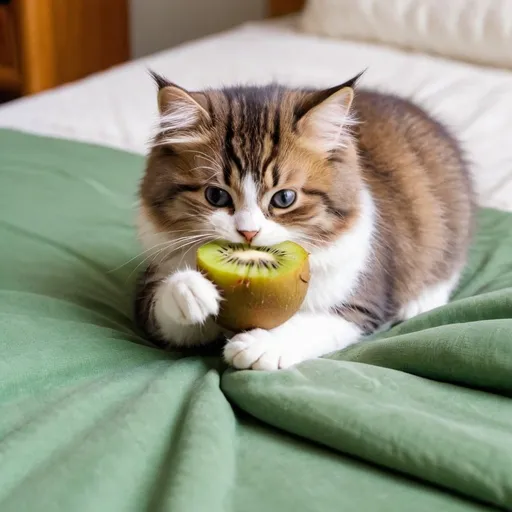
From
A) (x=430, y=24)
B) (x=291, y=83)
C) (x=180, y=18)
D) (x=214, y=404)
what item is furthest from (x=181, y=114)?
(x=180, y=18)

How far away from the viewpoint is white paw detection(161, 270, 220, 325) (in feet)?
3.43

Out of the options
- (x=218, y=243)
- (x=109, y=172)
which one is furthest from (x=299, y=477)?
(x=109, y=172)

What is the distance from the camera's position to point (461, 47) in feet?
8.46

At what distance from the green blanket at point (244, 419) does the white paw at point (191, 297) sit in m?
0.08

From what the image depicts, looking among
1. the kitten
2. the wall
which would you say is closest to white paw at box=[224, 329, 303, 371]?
the kitten

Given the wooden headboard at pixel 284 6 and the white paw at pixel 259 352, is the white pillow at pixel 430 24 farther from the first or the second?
the white paw at pixel 259 352

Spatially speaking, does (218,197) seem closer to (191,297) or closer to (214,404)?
(191,297)

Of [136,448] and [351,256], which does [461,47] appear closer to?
[351,256]

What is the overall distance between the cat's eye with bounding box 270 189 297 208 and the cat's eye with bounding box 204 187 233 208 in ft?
0.24

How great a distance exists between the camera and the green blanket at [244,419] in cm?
75

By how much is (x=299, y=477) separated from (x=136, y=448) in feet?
0.65

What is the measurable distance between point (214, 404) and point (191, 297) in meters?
0.19

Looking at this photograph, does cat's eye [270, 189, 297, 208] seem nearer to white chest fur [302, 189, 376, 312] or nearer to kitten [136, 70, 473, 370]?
kitten [136, 70, 473, 370]

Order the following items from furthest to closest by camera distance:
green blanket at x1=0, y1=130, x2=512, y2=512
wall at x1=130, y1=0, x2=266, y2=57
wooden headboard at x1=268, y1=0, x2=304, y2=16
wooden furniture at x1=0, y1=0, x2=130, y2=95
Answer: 1. wall at x1=130, y1=0, x2=266, y2=57
2. wooden headboard at x1=268, y1=0, x2=304, y2=16
3. wooden furniture at x1=0, y1=0, x2=130, y2=95
4. green blanket at x1=0, y1=130, x2=512, y2=512
